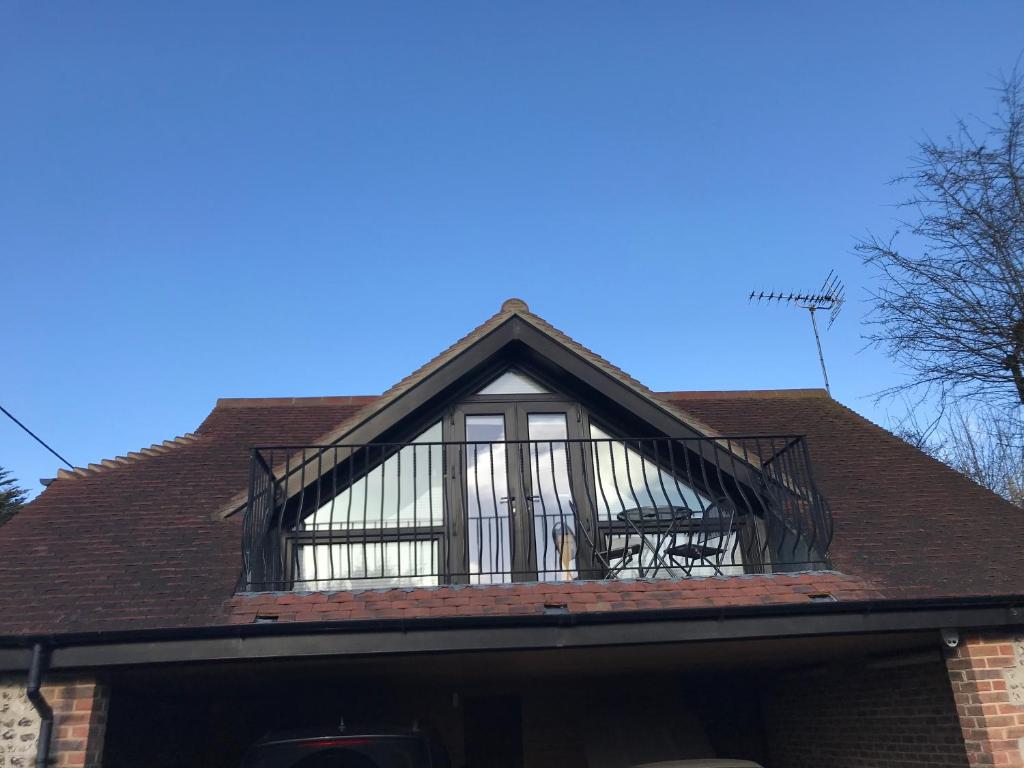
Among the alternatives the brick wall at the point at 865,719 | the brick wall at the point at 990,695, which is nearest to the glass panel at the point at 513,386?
the brick wall at the point at 865,719

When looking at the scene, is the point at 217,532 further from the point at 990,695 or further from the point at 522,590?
the point at 990,695

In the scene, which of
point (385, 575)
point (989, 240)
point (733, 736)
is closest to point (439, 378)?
point (385, 575)

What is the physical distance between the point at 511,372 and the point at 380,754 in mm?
4027

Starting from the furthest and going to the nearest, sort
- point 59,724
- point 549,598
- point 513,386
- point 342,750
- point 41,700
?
1. point 513,386
2. point 549,598
3. point 59,724
4. point 41,700
5. point 342,750

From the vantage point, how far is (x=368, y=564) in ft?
22.5

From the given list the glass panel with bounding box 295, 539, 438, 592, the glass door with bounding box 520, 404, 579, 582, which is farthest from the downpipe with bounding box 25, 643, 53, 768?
the glass door with bounding box 520, 404, 579, 582

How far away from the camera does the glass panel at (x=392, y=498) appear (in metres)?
6.96

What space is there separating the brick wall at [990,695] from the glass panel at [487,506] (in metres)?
3.26

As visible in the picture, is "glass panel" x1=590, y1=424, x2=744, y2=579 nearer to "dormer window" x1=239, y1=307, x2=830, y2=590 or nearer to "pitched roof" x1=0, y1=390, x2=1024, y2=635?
"dormer window" x1=239, y1=307, x2=830, y2=590

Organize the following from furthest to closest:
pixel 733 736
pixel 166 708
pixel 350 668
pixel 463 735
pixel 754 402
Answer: pixel 754 402, pixel 733 736, pixel 463 735, pixel 166 708, pixel 350 668

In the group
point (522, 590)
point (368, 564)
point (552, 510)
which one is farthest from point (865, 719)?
point (368, 564)

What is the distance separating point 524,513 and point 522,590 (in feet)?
3.39

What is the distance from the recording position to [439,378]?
721 centimetres

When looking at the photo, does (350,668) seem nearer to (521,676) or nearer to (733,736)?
(521,676)
